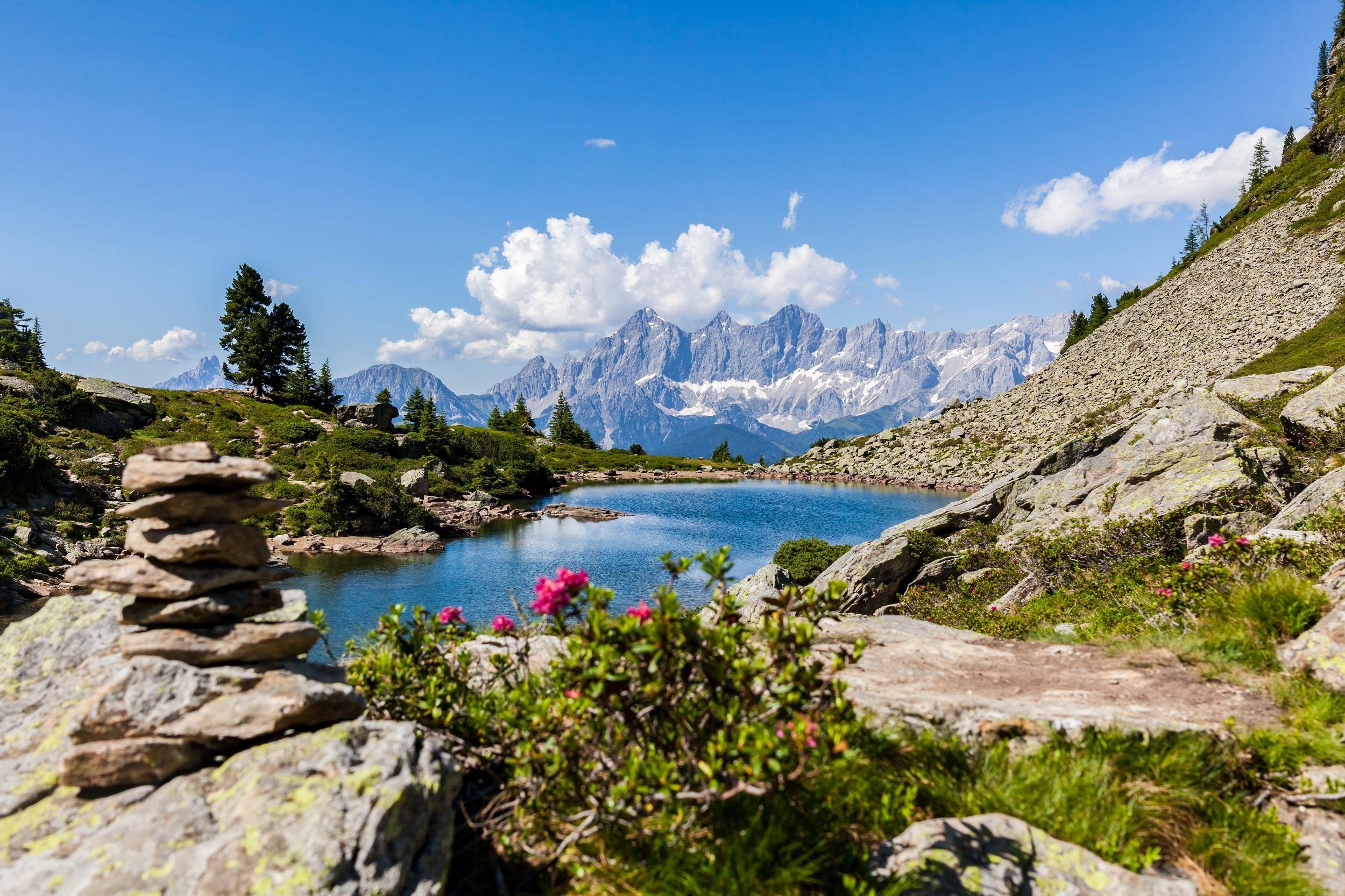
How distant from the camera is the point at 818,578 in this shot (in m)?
22.6

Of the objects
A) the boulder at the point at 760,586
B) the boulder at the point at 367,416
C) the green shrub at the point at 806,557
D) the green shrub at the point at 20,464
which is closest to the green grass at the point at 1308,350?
the green shrub at the point at 806,557

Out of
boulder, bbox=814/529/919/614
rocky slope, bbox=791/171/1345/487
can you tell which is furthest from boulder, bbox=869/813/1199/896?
rocky slope, bbox=791/171/1345/487

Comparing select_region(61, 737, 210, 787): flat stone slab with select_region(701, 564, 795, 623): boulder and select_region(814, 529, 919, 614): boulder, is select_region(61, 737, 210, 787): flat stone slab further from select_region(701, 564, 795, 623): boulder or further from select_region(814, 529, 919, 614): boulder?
select_region(814, 529, 919, 614): boulder

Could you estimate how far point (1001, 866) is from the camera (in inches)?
165

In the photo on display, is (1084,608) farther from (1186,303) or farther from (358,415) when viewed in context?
(1186,303)

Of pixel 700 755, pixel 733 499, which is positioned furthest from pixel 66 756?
pixel 733 499

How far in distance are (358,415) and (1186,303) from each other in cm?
12908

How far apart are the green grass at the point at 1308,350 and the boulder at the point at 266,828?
230 feet

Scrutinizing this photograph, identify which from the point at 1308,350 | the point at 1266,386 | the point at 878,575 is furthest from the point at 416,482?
the point at 1308,350

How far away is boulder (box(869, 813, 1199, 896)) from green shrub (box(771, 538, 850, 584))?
80.4 ft

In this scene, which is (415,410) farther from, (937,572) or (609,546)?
(937,572)

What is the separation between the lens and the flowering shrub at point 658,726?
4035mm

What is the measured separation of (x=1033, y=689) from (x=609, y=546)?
4667 centimetres

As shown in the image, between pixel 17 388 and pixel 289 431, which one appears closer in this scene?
pixel 17 388
